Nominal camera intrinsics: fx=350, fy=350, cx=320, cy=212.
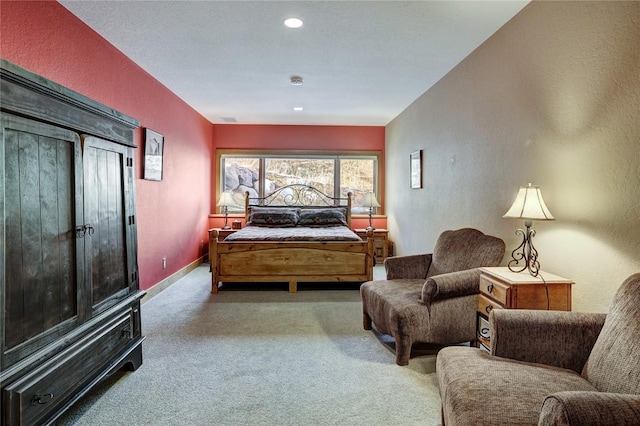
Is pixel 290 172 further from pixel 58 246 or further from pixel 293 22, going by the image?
pixel 58 246

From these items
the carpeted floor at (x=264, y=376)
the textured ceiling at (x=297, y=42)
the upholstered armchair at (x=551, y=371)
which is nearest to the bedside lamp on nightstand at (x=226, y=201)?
the textured ceiling at (x=297, y=42)

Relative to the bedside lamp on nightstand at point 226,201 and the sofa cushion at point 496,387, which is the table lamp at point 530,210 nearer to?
the sofa cushion at point 496,387

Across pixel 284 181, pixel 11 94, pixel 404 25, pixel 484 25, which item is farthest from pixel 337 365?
pixel 284 181

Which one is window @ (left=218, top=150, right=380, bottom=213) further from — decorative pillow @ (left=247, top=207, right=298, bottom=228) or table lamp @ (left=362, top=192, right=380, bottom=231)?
decorative pillow @ (left=247, top=207, right=298, bottom=228)

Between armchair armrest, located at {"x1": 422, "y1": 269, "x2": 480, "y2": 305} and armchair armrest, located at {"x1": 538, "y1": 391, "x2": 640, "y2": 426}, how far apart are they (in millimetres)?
1350

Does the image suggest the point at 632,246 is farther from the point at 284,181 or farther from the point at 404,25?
the point at 284,181

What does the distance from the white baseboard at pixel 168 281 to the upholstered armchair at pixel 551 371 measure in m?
3.30

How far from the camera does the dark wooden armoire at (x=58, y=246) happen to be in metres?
1.34

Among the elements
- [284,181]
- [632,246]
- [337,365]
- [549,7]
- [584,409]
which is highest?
[549,7]

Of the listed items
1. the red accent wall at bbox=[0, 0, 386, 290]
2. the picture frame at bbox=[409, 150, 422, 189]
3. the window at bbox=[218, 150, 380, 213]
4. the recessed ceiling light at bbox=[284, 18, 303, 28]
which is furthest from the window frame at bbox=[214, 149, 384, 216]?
the recessed ceiling light at bbox=[284, 18, 303, 28]

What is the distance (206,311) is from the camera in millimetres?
3473

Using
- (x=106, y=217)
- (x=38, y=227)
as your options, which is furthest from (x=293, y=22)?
(x=38, y=227)

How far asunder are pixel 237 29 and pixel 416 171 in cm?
293

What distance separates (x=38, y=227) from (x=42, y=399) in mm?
724
